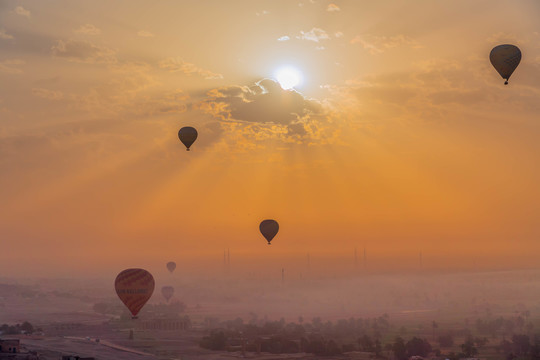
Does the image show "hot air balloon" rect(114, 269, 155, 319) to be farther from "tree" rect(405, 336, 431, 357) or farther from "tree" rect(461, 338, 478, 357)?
"tree" rect(461, 338, 478, 357)

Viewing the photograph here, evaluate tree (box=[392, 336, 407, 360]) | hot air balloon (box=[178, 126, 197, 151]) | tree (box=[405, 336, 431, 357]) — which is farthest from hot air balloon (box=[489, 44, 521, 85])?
tree (box=[405, 336, 431, 357])

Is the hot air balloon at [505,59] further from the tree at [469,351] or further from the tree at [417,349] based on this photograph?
the tree at [469,351]

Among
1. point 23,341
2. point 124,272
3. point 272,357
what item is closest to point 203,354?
point 272,357

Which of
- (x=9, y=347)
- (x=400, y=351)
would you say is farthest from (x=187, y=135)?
(x=400, y=351)

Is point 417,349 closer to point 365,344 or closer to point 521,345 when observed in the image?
point 365,344

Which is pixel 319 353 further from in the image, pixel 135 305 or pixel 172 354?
pixel 135 305

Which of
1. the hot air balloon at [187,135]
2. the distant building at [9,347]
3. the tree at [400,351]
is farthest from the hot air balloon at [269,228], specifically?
the tree at [400,351]
